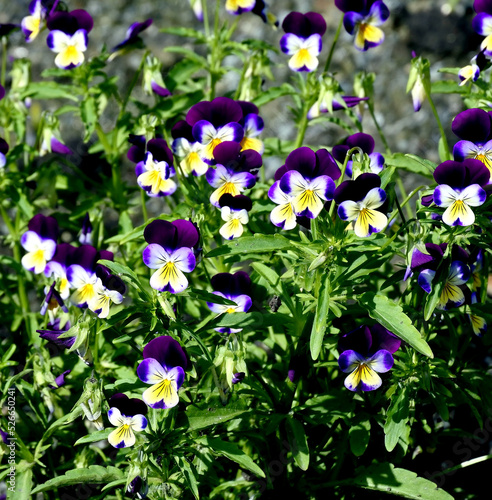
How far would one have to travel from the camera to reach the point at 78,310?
244 cm

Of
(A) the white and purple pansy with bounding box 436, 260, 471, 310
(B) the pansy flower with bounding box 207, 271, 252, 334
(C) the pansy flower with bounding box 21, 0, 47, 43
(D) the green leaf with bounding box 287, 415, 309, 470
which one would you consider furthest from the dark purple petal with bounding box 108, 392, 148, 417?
(C) the pansy flower with bounding box 21, 0, 47, 43

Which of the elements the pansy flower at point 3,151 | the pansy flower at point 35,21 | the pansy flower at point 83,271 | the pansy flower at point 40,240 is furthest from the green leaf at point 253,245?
the pansy flower at point 35,21

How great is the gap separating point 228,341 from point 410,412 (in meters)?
0.69

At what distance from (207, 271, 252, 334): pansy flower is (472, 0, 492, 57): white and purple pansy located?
3.55 ft

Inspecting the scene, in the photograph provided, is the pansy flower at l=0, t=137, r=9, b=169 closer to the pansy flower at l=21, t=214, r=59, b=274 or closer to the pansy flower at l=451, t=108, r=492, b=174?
the pansy flower at l=21, t=214, r=59, b=274

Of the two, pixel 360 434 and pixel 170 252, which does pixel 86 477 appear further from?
pixel 360 434

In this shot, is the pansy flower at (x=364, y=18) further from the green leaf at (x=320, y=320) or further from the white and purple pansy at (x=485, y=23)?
the green leaf at (x=320, y=320)

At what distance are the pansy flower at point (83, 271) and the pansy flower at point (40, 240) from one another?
300 millimetres

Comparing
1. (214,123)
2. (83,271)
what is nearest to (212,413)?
(83,271)

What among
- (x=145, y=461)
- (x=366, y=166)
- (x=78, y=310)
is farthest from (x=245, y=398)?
(x=366, y=166)

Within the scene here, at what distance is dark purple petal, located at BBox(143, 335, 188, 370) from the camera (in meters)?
1.89

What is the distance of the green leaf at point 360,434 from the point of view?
2.20 meters

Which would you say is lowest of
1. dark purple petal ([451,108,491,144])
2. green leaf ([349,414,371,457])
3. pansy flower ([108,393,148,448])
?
green leaf ([349,414,371,457])

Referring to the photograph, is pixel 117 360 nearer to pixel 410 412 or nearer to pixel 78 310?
pixel 78 310
